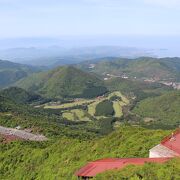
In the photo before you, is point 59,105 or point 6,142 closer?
point 6,142

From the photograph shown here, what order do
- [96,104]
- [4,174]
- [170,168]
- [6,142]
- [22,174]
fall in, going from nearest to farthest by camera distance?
[170,168]
[22,174]
[4,174]
[6,142]
[96,104]

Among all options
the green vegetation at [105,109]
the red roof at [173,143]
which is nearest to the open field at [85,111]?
the green vegetation at [105,109]

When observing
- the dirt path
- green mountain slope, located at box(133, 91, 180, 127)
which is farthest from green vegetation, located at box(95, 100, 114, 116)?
the dirt path

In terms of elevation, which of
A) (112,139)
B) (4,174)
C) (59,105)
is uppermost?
(112,139)

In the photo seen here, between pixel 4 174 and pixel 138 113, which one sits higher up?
pixel 4 174

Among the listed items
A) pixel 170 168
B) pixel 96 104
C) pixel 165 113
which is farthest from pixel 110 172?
pixel 96 104

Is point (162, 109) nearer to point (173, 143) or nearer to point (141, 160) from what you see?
point (173, 143)

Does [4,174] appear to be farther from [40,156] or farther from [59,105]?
[59,105]

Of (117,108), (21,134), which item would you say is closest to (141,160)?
(21,134)
